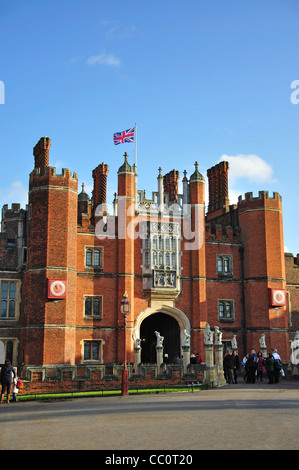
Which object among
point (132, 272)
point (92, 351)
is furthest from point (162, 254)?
point (92, 351)

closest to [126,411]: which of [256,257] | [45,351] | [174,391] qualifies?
[174,391]

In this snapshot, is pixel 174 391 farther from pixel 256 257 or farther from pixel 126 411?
pixel 256 257

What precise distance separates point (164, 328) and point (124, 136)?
1220 cm

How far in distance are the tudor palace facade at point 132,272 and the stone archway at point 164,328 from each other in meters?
0.07

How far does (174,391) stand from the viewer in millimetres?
22438

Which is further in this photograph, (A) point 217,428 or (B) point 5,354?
(B) point 5,354

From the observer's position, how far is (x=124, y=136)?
32.9 metres

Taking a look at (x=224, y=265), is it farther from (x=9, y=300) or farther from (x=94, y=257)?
(x=9, y=300)

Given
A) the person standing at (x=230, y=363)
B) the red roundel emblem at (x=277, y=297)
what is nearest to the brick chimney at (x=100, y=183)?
the red roundel emblem at (x=277, y=297)

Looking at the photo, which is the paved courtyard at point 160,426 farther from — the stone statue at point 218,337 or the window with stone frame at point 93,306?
the window with stone frame at point 93,306

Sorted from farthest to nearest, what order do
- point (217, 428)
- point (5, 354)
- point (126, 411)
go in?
point (5, 354) < point (126, 411) < point (217, 428)

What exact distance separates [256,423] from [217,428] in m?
1.04

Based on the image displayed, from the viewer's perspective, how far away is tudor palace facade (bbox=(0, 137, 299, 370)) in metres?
29.8

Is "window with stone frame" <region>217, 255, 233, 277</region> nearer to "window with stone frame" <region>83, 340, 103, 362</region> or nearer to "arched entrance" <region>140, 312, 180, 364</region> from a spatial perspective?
"arched entrance" <region>140, 312, 180, 364</region>
